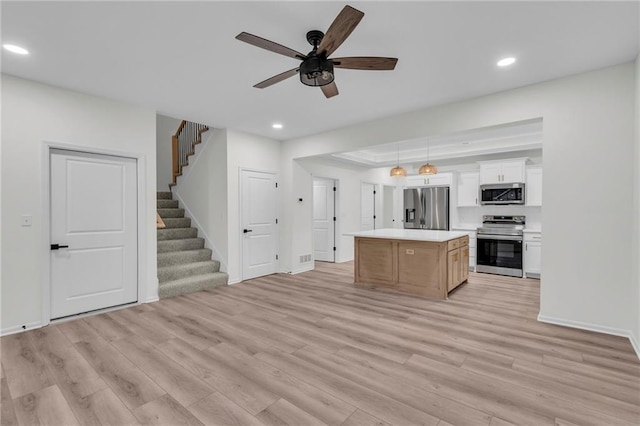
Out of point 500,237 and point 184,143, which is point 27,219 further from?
point 500,237

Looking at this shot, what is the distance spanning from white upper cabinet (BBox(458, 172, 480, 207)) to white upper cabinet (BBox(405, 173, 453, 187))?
28 cm

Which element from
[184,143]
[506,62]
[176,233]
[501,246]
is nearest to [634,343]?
[506,62]

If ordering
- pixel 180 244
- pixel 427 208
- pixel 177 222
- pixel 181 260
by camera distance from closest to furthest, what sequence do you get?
pixel 181 260, pixel 180 244, pixel 177 222, pixel 427 208

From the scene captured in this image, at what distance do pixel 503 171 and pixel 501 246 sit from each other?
4.91 ft

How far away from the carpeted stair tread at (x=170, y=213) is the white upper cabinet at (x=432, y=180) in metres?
5.56

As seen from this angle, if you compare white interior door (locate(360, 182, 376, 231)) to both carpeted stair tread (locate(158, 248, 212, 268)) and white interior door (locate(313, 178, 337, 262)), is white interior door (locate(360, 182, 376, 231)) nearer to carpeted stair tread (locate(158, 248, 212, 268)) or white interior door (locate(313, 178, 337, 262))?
white interior door (locate(313, 178, 337, 262))

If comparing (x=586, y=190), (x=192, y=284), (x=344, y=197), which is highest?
(x=344, y=197)

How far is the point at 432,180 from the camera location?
751 centimetres

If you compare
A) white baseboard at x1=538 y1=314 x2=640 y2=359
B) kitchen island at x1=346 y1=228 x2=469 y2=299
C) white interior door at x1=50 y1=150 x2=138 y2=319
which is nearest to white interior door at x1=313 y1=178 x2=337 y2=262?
kitchen island at x1=346 y1=228 x2=469 y2=299

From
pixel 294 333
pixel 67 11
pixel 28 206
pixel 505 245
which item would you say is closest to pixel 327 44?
pixel 67 11

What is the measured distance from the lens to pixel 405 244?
4711 millimetres

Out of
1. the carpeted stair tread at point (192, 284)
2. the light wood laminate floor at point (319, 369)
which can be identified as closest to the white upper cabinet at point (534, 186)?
the light wood laminate floor at point (319, 369)

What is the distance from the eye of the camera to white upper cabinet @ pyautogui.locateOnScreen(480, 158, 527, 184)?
19.6ft

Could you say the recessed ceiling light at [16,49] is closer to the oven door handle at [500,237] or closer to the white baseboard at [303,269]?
the white baseboard at [303,269]
